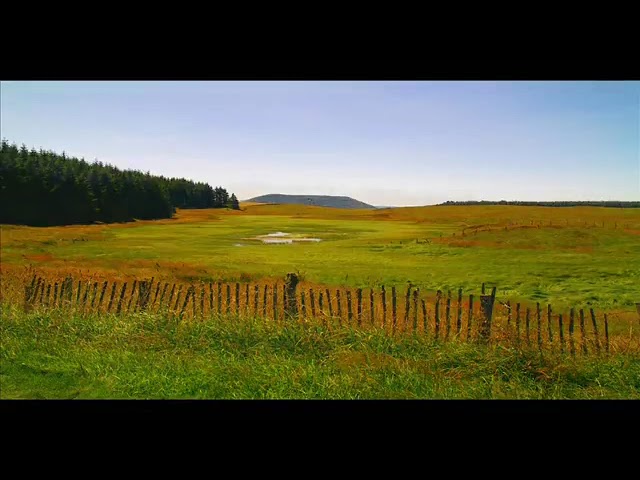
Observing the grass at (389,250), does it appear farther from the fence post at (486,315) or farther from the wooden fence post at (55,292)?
the fence post at (486,315)

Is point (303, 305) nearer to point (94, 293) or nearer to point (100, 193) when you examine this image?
point (94, 293)

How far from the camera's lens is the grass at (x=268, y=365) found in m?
3.08

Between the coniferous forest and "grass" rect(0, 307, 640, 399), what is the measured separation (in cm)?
302

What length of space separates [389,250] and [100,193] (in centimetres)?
654

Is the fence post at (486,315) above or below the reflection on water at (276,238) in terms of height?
below

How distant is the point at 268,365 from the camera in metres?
3.38

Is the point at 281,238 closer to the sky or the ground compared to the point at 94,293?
closer to the sky

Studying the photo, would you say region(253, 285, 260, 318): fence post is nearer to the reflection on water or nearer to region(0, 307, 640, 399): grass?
region(0, 307, 640, 399): grass

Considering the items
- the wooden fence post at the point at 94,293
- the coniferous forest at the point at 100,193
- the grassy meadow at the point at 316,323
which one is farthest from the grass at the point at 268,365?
the coniferous forest at the point at 100,193

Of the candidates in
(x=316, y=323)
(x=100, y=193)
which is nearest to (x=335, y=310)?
(x=316, y=323)

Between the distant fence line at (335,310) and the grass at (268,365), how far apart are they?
0.23m
